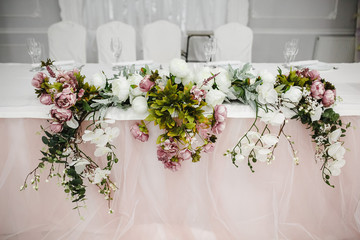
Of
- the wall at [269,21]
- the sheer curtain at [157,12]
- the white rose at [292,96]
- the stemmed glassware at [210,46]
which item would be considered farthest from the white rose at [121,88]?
the wall at [269,21]

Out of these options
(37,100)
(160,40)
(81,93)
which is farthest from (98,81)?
(160,40)

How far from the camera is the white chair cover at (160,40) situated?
2691 mm

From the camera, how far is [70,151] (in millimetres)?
973

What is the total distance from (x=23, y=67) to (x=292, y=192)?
188 centimetres

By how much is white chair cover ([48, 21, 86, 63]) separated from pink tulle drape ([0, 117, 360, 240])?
72.9 inches

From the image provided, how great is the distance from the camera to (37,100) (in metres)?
1.13

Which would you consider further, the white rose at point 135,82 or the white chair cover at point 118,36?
the white chair cover at point 118,36

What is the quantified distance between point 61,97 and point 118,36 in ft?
6.58

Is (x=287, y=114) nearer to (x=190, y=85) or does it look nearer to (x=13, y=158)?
(x=190, y=85)

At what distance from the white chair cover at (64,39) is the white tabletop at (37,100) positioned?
907 millimetres

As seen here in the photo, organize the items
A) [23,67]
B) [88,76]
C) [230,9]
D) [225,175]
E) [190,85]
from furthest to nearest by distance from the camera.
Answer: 1. [230,9]
2. [23,67]
3. [88,76]
4. [225,175]
5. [190,85]

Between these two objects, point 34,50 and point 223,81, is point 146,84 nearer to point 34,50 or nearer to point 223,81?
point 223,81

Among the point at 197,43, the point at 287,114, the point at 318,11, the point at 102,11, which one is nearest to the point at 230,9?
the point at 197,43

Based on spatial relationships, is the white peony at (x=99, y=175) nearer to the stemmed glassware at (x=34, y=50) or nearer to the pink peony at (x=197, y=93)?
the pink peony at (x=197, y=93)
